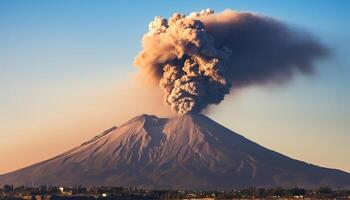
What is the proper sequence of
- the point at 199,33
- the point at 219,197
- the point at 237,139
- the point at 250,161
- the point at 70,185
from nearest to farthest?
the point at 219,197 → the point at 199,33 → the point at 70,185 → the point at 250,161 → the point at 237,139

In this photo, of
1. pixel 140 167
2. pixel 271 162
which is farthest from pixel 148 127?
pixel 271 162

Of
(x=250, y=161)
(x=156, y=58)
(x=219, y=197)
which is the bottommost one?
(x=219, y=197)

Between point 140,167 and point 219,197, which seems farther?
point 140,167

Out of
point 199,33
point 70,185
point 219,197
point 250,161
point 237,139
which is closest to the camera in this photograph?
point 219,197

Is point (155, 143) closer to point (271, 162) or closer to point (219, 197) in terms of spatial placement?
point (271, 162)

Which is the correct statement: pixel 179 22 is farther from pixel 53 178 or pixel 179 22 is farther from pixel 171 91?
pixel 53 178

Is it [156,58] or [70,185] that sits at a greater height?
[156,58]
